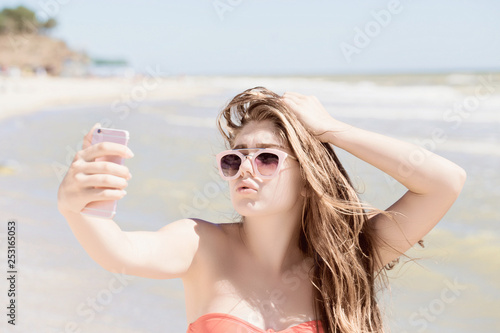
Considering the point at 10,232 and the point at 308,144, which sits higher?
the point at 10,232

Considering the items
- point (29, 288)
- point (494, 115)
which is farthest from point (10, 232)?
point (494, 115)

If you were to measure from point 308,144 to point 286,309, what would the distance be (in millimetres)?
685

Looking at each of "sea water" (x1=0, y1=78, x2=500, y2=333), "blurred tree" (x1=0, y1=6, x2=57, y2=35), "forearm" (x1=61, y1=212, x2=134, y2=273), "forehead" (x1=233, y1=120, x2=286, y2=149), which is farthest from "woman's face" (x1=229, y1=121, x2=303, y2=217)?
"blurred tree" (x1=0, y1=6, x2=57, y2=35)

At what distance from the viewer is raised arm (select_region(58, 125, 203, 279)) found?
5.16 feet

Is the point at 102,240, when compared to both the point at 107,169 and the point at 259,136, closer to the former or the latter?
the point at 107,169

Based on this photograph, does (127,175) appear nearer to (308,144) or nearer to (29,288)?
(308,144)

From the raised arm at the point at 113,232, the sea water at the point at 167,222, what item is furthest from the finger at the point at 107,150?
the sea water at the point at 167,222

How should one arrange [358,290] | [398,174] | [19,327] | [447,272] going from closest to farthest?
[398,174], [358,290], [19,327], [447,272]

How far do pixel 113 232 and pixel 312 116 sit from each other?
0.96m

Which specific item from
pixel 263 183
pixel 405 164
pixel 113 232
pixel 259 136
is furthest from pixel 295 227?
pixel 113 232

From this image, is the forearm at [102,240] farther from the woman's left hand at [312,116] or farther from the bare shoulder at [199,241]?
the woman's left hand at [312,116]

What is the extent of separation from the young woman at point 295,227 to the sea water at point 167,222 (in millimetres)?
274

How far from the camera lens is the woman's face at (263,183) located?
2.39 meters

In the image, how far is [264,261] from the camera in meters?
2.62
